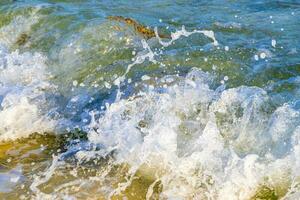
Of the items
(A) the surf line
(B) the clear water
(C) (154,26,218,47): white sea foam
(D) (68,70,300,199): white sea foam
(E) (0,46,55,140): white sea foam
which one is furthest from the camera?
(C) (154,26,218,47): white sea foam

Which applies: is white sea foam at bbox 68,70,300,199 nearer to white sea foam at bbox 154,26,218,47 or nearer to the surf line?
the surf line

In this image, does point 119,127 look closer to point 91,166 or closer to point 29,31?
point 91,166

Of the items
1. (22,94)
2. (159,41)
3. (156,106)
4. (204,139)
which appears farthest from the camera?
(159,41)

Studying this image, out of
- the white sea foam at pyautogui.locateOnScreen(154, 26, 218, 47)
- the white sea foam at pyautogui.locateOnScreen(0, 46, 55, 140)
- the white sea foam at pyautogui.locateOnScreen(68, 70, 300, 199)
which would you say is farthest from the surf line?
the white sea foam at pyautogui.locateOnScreen(0, 46, 55, 140)

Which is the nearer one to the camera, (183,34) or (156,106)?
Result: (156,106)

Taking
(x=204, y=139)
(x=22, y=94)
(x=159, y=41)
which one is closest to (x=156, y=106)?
(x=204, y=139)

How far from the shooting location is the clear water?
4.71 meters

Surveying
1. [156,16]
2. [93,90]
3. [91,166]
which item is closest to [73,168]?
[91,166]

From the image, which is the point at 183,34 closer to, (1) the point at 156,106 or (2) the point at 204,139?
(1) the point at 156,106

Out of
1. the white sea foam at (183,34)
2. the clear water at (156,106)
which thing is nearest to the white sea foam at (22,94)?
the clear water at (156,106)

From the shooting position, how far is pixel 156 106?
18.7ft

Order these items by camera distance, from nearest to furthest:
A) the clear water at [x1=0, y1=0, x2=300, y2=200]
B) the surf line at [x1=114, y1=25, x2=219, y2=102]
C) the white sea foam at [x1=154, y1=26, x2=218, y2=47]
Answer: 1. the clear water at [x1=0, y1=0, x2=300, y2=200]
2. the surf line at [x1=114, y1=25, x2=219, y2=102]
3. the white sea foam at [x1=154, y1=26, x2=218, y2=47]

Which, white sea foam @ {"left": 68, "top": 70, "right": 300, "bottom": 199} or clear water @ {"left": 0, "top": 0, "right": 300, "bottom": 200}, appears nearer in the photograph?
white sea foam @ {"left": 68, "top": 70, "right": 300, "bottom": 199}

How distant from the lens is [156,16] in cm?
937
